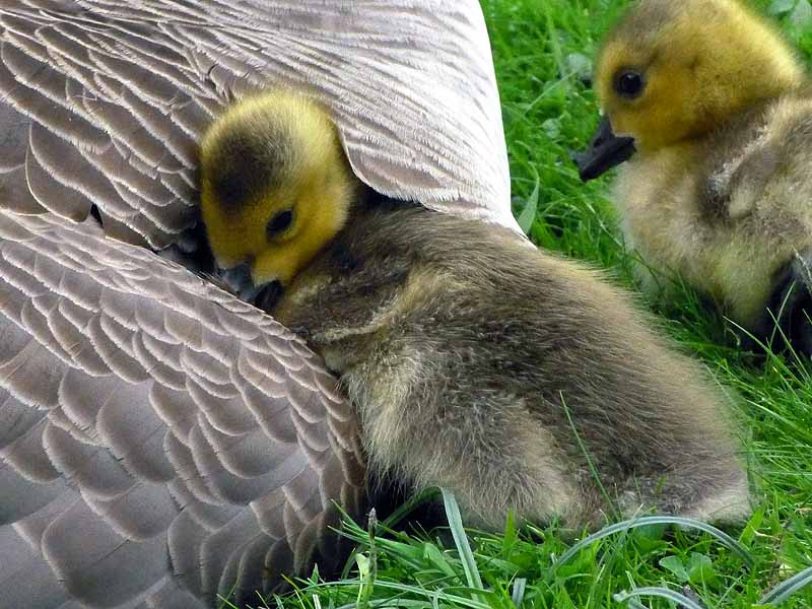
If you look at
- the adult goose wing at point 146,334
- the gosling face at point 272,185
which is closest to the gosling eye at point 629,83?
the adult goose wing at point 146,334

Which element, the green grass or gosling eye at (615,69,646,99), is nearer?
the green grass

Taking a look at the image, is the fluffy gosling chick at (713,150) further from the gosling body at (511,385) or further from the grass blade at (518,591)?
the grass blade at (518,591)

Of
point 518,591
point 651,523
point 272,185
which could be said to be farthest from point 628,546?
point 272,185

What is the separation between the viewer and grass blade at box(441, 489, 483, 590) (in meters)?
2.70

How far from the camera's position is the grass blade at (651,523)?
106 inches

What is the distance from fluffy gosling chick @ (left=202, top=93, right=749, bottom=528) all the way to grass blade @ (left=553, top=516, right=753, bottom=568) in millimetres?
74

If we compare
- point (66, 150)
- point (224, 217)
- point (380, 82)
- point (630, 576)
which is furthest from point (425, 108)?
point (630, 576)

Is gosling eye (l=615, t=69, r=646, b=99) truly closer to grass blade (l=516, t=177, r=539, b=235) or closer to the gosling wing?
grass blade (l=516, t=177, r=539, b=235)

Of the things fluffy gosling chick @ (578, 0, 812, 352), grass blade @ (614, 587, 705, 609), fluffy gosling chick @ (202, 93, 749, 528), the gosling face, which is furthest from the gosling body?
fluffy gosling chick @ (578, 0, 812, 352)

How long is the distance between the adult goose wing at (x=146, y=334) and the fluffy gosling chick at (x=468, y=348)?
87 mm

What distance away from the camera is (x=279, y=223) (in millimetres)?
3172

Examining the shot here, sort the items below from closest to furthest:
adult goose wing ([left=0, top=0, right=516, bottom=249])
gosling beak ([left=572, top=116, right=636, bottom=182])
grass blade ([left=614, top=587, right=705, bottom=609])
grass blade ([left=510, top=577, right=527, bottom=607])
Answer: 1. grass blade ([left=614, top=587, right=705, bottom=609])
2. grass blade ([left=510, top=577, right=527, bottom=607])
3. adult goose wing ([left=0, top=0, right=516, bottom=249])
4. gosling beak ([left=572, top=116, right=636, bottom=182])

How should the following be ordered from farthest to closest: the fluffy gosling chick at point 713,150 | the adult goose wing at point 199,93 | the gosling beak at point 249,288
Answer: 1. the fluffy gosling chick at point 713,150
2. the gosling beak at point 249,288
3. the adult goose wing at point 199,93

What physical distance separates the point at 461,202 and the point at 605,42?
3.13 ft
